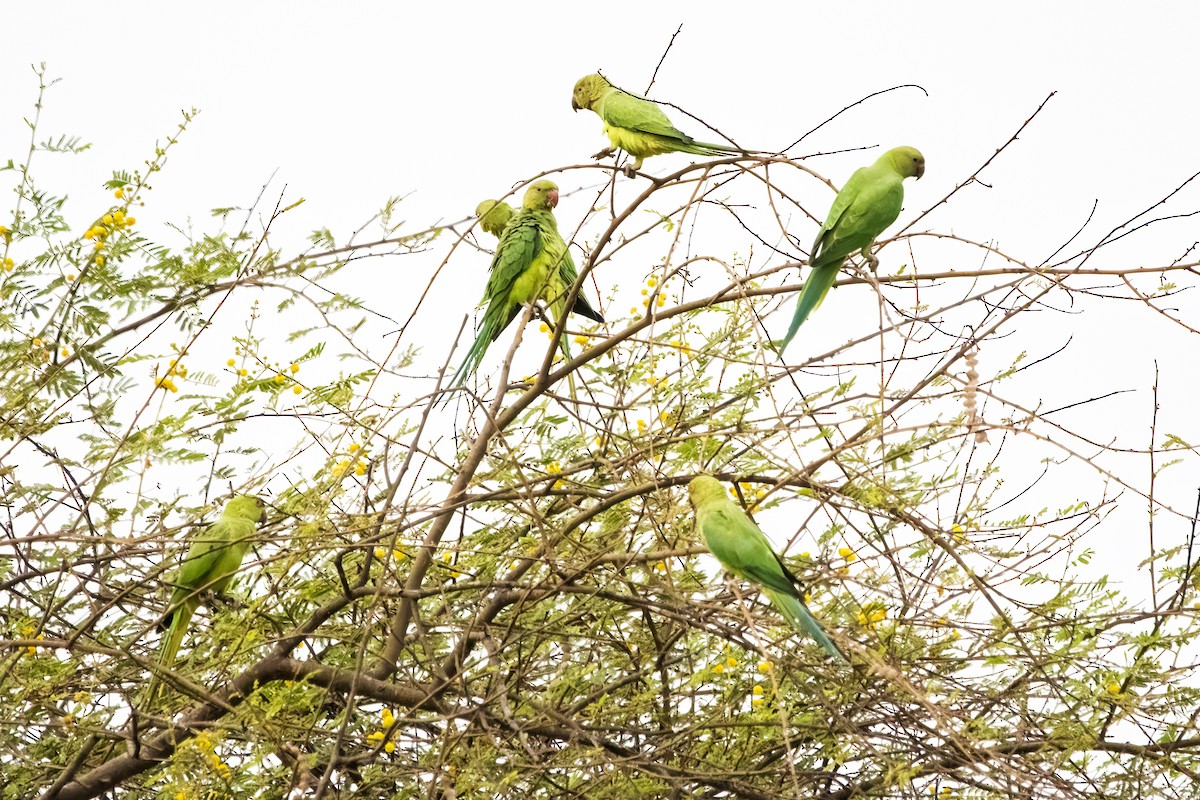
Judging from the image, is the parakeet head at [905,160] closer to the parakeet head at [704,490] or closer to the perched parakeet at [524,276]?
the perched parakeet at [524,276]

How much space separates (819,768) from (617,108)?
209 centimetres

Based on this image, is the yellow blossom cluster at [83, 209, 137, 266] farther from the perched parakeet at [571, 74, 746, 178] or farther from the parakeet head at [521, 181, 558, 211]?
the perched parakeet at [571, 74, 746, 178]

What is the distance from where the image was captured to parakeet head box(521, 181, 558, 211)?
13.8ft

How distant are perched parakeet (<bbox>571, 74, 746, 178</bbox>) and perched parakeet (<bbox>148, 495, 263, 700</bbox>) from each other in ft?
4.89

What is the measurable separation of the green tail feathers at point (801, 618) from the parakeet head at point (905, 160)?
4.85 ft

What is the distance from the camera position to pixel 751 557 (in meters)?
2.70

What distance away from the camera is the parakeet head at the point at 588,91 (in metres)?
4.00

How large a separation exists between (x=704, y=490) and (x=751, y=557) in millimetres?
283

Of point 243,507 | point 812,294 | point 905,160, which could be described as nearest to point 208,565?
point 243,507

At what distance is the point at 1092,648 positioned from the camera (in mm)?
3133

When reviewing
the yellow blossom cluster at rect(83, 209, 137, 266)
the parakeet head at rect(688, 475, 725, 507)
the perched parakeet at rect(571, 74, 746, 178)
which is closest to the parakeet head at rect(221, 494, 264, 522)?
the yellow blossom cluster at rect(83, 209, 137, 266)

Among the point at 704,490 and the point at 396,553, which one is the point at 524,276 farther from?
the point at 704,490

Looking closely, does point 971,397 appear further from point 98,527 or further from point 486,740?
point 98,527

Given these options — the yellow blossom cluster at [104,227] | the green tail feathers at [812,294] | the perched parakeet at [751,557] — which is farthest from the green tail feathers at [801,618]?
the yellow blossom cluster at [104,227]
